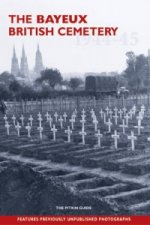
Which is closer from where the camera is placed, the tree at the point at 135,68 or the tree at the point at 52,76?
the tree at the point at 52,76

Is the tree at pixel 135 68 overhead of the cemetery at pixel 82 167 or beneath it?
overhead

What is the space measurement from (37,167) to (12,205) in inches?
173

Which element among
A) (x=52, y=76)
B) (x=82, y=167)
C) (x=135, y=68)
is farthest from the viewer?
(x=135, y=68)

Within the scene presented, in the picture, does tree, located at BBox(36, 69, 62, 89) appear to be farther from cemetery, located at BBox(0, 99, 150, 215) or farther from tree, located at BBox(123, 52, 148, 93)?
cemetery, located at BBox(0, 99, 150, 215)

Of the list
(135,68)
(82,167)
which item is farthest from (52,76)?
(82,167)

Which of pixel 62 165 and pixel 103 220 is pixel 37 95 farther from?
pixel 103 220

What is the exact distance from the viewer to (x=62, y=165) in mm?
14406

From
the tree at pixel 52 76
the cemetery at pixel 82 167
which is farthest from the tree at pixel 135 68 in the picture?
the cemetery at pixel 82 167

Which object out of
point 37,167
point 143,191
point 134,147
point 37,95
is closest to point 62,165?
point 37,167

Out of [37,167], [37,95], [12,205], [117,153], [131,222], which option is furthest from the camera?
[37,95]

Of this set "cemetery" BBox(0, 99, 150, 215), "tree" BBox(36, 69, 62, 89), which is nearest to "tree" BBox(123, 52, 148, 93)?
"tree" BBox(36, 69, 62, 89)

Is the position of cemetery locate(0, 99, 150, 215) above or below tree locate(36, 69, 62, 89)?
below

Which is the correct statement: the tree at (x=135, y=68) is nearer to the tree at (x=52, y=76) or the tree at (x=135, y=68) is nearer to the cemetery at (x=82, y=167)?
the tree at (x=52, y=76)

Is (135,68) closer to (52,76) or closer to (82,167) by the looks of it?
(52,76)
